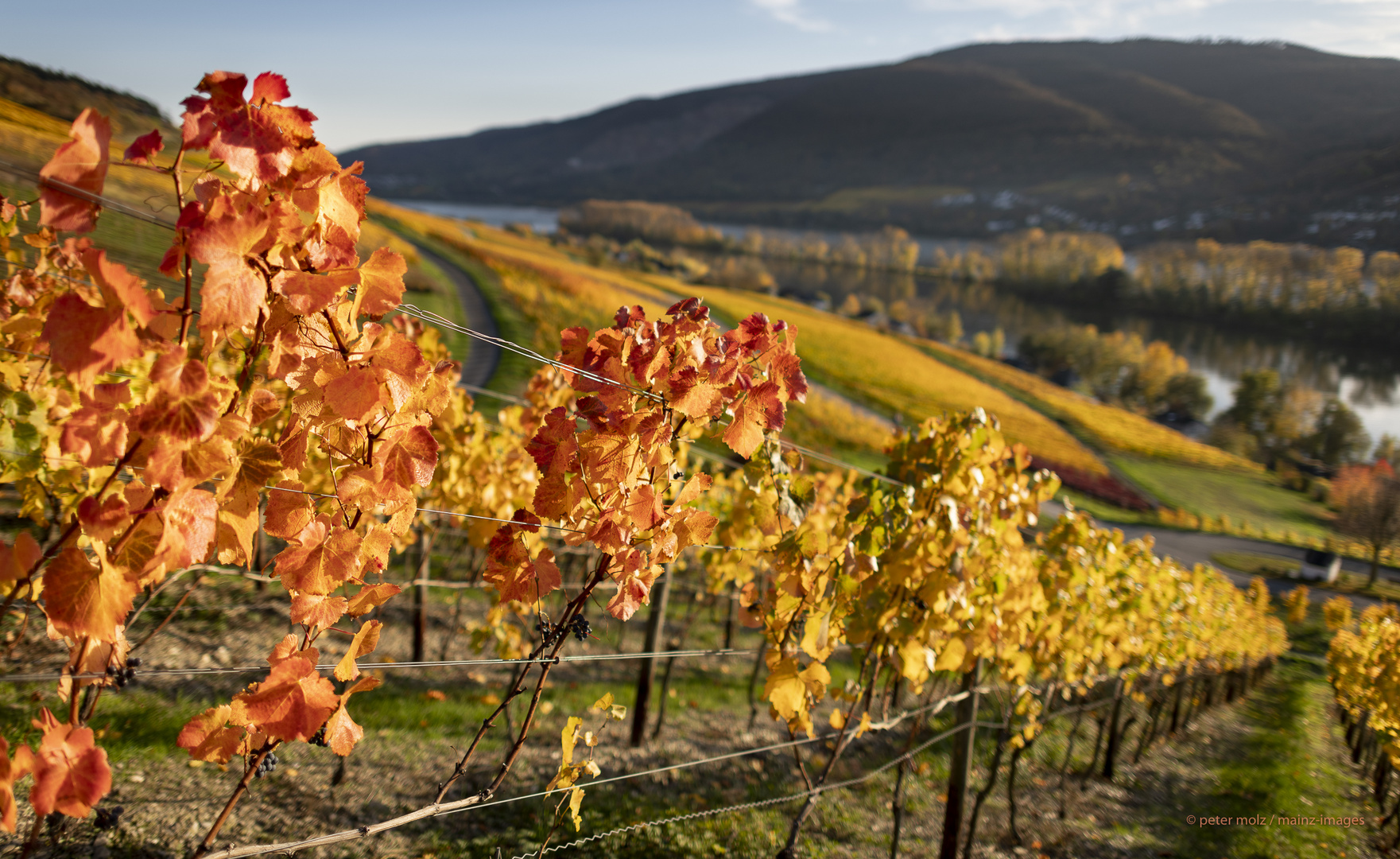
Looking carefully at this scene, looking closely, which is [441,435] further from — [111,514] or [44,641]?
[111,514]

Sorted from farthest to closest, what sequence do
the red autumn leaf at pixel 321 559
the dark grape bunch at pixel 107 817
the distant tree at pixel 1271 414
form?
the distant tree at pixel 1271 414 < the dark grape bunch at pixel 107 817 < the red autumn leaf at pixel 321 559

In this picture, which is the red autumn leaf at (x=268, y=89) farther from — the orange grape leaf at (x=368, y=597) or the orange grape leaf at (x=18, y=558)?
the orange grape leaf at (x=368, y=597)

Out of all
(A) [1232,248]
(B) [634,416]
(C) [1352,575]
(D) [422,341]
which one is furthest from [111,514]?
(A) [1232,248]

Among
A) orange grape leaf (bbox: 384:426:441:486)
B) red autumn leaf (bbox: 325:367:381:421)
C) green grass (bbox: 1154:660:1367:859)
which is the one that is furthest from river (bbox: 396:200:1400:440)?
red autumn leaf (bbox: 325:367:381:421)

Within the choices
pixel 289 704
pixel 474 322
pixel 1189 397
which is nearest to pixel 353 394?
pixel 289 704

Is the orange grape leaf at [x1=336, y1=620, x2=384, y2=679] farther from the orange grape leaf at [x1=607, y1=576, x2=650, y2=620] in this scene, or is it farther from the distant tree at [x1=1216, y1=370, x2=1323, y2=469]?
the distant tree at [x1=1216, y1=370, x2=1323, y2=469]

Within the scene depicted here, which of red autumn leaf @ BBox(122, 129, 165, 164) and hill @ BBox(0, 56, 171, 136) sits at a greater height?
hill @ BBox(0, 56, 171, 136)

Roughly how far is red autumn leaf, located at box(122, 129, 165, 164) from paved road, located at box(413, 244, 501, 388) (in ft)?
34.6

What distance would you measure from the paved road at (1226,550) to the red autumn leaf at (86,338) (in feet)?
109

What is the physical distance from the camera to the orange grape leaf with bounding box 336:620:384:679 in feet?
4.37

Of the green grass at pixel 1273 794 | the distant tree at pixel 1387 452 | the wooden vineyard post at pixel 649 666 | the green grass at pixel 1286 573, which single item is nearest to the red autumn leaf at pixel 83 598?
the wooden vineyard post at pixel 649 666

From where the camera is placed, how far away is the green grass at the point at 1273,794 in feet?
21.7

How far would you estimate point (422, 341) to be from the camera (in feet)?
15.9

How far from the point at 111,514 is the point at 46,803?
41 cm
